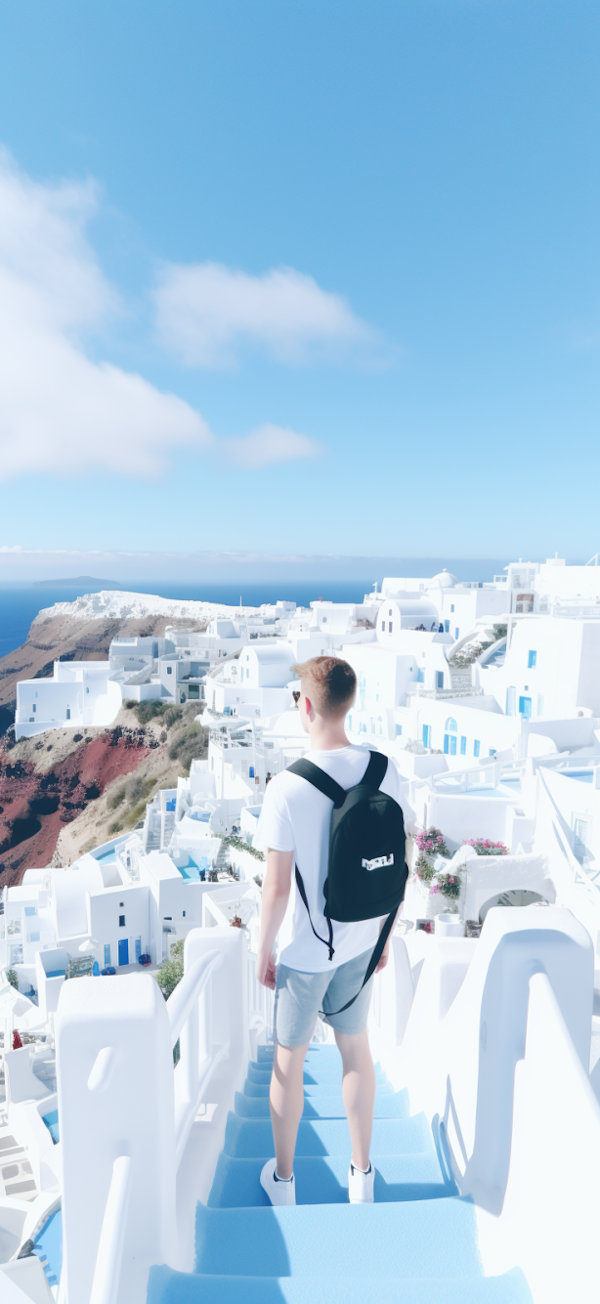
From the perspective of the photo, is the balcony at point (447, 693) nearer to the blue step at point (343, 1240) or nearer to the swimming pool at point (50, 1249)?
the swimming pool at point (50, 1249)

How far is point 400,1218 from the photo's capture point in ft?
7.47

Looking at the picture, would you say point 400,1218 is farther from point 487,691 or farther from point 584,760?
point 487,691

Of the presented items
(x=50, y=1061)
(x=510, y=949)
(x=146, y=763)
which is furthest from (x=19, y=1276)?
(x=146, y=763)

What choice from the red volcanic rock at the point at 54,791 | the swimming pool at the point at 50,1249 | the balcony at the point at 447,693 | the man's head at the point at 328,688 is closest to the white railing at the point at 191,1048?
the man's head at the point at 328,688

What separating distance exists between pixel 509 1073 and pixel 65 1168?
1.38 meters

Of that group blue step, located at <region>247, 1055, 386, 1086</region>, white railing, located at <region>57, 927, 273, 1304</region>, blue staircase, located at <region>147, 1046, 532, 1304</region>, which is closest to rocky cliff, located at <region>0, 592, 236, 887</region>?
blue step, located at <region>247, 1055, 386, 1086</region>

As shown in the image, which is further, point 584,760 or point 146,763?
point 146,763

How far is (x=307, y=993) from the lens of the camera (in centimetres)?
262

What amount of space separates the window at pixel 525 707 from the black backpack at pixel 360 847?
20941 mm

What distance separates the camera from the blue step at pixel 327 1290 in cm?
180

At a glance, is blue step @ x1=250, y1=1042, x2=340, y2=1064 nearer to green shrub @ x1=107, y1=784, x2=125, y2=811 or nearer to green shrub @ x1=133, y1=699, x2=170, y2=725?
green shrub @ x1=107, y1=784, x2=125, y2=811

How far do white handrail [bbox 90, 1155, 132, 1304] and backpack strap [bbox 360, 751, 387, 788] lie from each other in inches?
52.6

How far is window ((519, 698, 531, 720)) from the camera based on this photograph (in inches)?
869

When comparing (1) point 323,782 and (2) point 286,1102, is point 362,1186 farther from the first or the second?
(1) point 323,782
